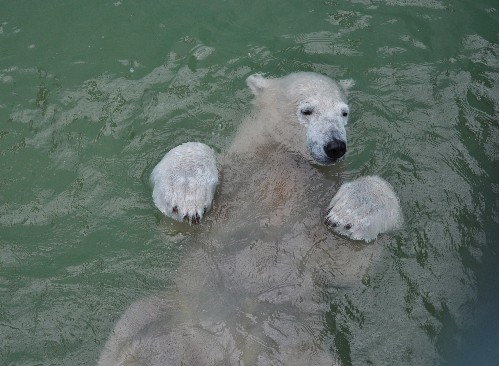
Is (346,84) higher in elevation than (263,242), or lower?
higher

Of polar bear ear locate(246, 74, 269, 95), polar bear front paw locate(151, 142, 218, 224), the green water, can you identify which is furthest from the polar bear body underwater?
polar bear ear locate(246, 74, 269, 95)

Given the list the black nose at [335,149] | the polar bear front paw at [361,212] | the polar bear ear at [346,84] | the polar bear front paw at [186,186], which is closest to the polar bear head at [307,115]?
the black nose at [335,149]

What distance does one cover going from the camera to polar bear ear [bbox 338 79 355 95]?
5.23 metres

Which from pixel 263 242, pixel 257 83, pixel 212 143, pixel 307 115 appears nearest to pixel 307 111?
pixel 307 115

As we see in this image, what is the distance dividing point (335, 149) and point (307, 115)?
1.75 feet

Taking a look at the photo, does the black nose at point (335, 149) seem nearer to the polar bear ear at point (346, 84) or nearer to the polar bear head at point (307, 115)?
the polar bear head at point (307, 115)

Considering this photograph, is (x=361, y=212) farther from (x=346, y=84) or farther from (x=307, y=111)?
(x=346, y=84)

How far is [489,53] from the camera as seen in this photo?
241 inches

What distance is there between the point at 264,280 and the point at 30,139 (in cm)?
244

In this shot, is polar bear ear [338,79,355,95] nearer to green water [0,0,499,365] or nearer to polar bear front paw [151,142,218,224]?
green water [0,0,499,365]

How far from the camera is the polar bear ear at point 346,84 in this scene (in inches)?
206

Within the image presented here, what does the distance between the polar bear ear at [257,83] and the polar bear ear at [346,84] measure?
2.20ft

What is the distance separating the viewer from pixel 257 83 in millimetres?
5180

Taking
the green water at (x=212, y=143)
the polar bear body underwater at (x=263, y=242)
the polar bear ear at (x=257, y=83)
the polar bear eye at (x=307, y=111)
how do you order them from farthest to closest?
the polar bear ear at (x=257, y=83) → the polar bear eye at (x=307, y=111) → the green water at (x=212, y=143) → the polar bear body underwater at (x=263, y=242)
